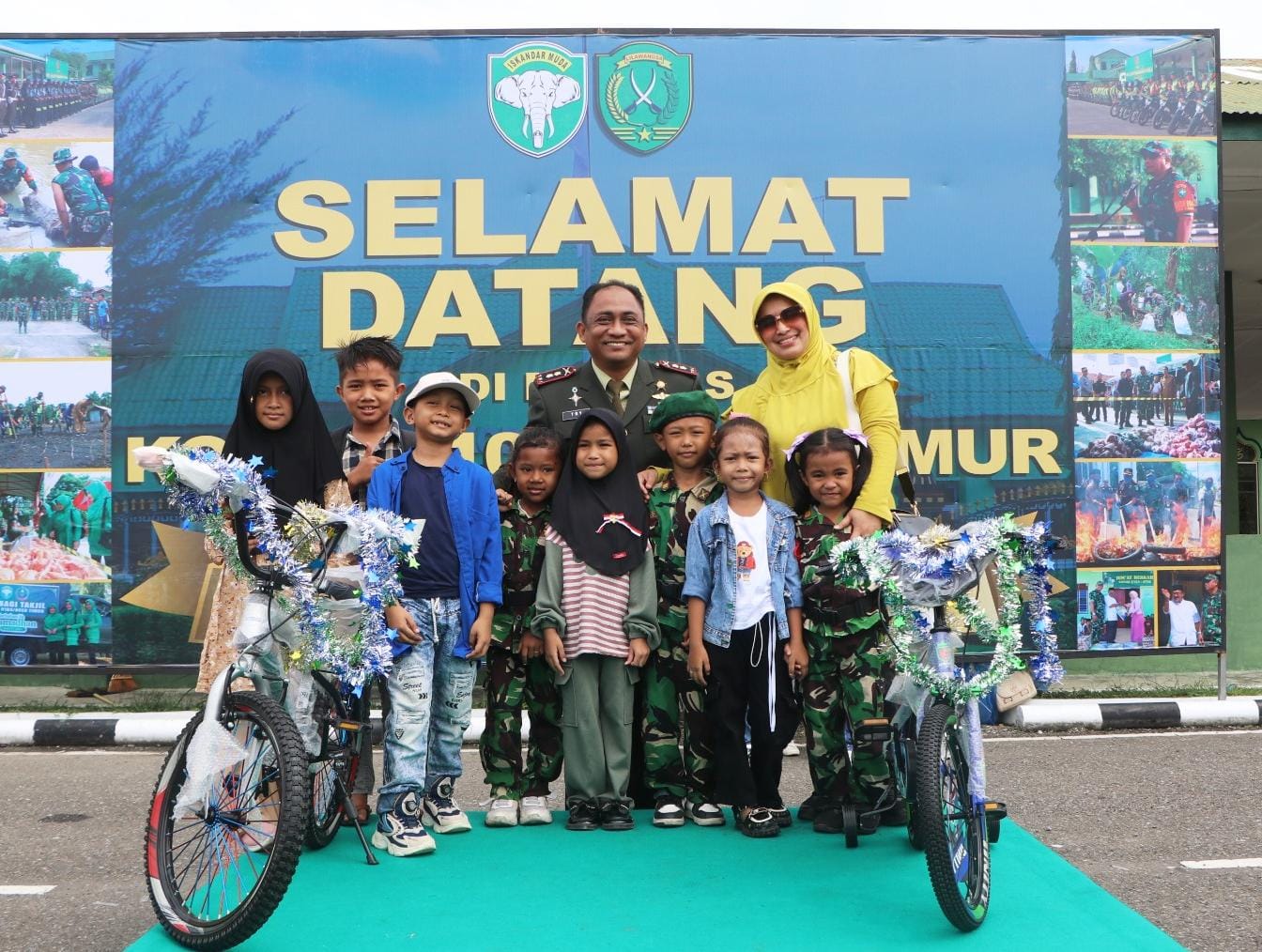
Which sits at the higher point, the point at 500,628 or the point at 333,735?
the point at 500,628

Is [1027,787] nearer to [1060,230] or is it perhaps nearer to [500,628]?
[500,628]

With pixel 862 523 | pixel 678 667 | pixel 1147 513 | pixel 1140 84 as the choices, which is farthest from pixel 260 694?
pixel 1140 84

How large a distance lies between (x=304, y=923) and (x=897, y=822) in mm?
1981

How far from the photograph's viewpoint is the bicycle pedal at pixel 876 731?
11.6 feet

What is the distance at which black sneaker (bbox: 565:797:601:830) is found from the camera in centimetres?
389

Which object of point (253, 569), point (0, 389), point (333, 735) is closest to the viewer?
point (253, 569)

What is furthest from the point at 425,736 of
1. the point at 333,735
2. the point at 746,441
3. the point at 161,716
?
the point at 161,716

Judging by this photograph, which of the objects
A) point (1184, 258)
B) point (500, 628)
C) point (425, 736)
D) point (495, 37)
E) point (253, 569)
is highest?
point (495, 37)

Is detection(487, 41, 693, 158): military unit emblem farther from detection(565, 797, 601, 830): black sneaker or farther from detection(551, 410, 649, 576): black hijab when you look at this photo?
detection(565, 797, 601, 830): black sneaker

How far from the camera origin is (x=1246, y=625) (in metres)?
8.88

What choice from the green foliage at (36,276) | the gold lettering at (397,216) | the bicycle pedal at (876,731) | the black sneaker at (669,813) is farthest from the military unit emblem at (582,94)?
the bicycle pedal at (876,731)

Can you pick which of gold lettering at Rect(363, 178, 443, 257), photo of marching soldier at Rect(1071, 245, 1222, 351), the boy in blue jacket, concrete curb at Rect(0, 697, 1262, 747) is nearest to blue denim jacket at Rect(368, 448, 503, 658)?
the boy in blue jacket

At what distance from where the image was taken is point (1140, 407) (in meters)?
6.80

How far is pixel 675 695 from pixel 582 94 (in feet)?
13.1
